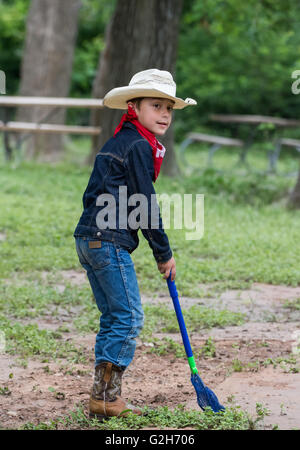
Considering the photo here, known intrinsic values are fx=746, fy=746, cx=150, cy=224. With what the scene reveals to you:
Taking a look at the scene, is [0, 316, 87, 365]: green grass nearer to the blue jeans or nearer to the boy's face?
the blue jeans

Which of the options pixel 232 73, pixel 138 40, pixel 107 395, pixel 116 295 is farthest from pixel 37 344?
pixel 232 73

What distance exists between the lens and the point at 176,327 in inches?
203

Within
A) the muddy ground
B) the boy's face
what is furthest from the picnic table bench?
the boy's face

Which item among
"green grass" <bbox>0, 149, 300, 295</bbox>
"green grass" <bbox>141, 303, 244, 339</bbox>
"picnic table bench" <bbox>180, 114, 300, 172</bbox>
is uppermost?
"picnic table bench" <bbox>180, 114, 300, 172</bbox>

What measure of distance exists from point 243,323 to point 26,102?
284 inches

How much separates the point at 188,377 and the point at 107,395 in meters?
0.82

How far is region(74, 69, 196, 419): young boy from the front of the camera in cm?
359

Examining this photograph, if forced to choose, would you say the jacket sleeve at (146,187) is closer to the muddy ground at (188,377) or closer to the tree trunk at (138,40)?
the muddy ground at (188,377)

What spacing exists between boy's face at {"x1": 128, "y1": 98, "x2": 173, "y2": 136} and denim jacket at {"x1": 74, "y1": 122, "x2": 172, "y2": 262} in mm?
104

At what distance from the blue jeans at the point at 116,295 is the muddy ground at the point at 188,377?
44cm

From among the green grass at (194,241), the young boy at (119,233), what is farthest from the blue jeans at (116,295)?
the green grass at (194,241)

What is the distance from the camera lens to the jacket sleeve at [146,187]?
3549 millimetres

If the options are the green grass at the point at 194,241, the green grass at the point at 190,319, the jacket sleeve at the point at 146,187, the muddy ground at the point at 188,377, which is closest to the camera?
the jacket sleeve at the point at 146,187

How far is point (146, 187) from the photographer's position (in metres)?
3.55
